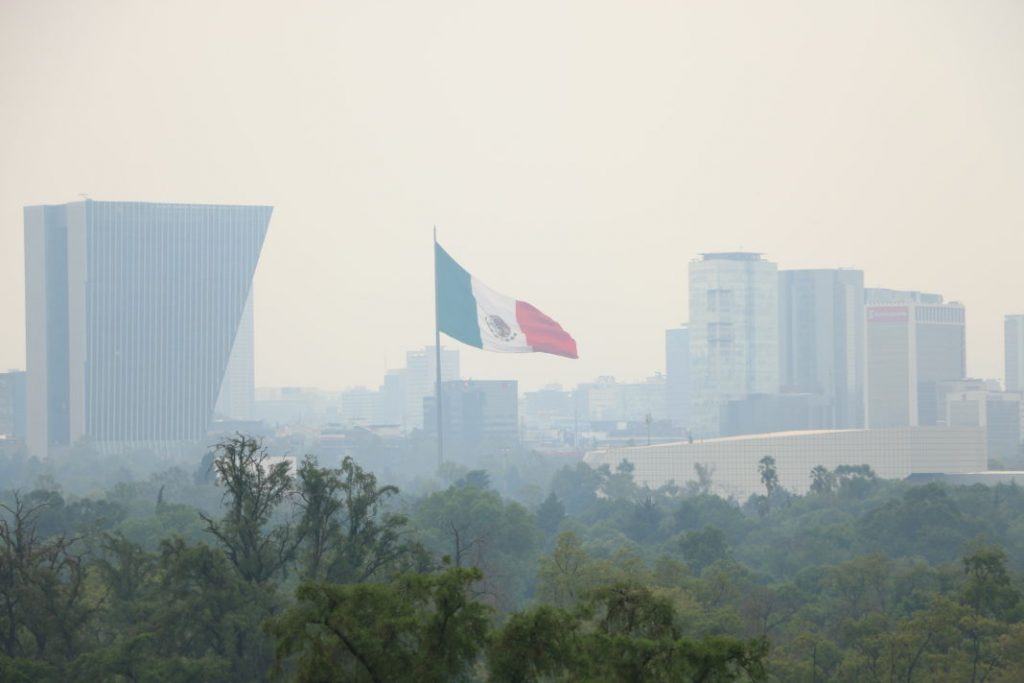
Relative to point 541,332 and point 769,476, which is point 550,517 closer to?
point 541,332

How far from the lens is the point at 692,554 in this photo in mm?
86938

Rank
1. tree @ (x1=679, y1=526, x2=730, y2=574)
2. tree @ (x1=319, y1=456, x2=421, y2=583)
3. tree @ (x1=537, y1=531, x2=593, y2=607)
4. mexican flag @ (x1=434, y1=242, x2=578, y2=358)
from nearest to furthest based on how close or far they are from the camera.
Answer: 1. tree @ (x1=319, y1=456, x2=421, y2=583)
2. tree @ (x1=537, y1=531, x2=593, y2=607)
3. tree @ (x1=679, y1=526, x2=730, y2=574)
4. mexican flag @ (x1=434, y1=242, x2=578, y2=358)

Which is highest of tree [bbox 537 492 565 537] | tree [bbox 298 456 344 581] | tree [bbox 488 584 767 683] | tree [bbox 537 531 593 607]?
tree [bbox 298 456 344 581]

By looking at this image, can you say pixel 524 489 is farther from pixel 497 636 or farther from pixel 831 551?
pixel 497 636

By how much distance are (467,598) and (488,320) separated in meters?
94.9

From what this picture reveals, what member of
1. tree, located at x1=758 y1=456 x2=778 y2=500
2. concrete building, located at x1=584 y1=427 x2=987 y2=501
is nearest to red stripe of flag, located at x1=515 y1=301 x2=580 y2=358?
tree, located at x1=758 y1=456 x2=778 y2=500

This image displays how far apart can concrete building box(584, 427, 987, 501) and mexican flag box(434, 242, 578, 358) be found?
47.3m

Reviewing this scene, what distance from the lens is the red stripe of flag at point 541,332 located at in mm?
131125

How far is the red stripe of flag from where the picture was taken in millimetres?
131125

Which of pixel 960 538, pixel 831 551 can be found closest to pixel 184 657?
pixel 831 551

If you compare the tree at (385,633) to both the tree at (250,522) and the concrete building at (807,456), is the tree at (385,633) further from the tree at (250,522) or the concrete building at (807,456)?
the concrete building at (807,456)

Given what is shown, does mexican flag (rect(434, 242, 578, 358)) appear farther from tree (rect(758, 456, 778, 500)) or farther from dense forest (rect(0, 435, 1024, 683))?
dense forest (rect(0, 435, 1024, 683))

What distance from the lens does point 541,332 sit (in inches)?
5197

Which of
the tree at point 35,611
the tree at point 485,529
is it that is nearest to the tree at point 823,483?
the tree at point 485,529
